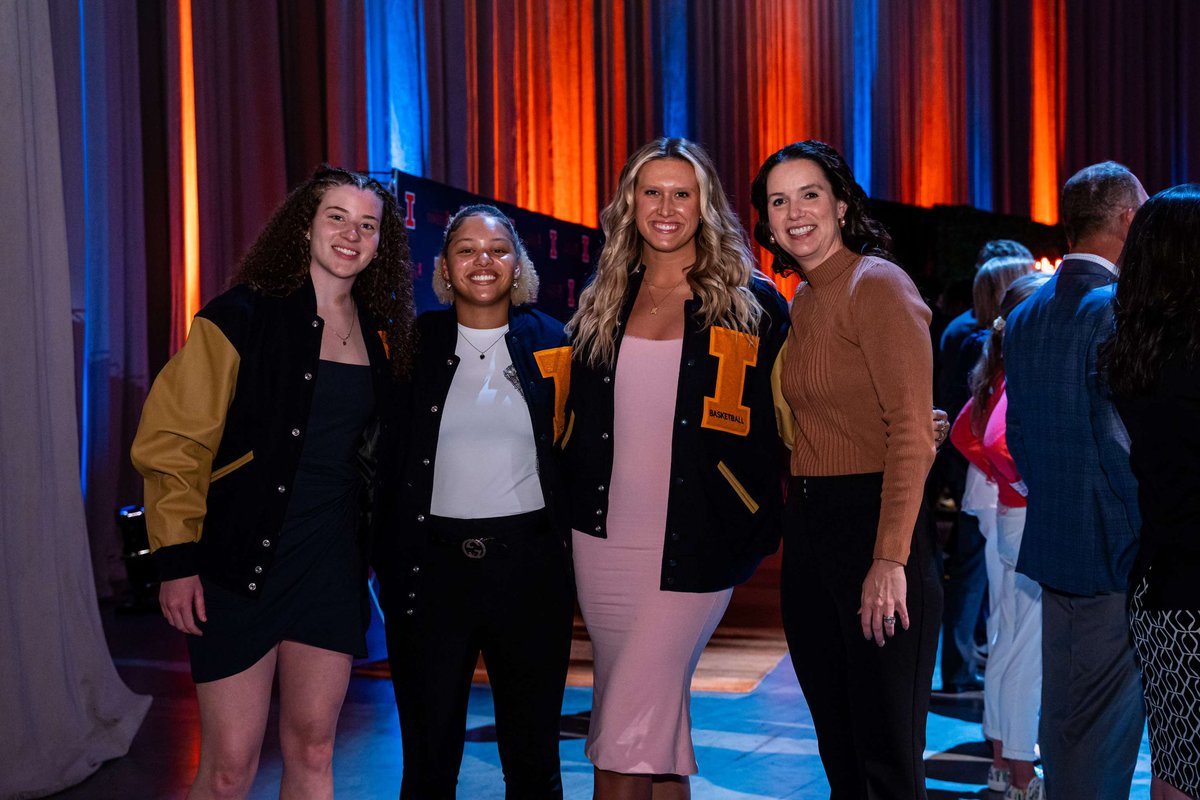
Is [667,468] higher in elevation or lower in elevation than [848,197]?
lower

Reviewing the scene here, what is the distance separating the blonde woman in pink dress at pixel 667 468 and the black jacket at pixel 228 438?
599 mm

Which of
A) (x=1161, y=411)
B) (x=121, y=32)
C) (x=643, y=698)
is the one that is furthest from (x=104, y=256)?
(x=1161, y=411)

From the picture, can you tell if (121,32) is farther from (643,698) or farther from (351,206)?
(643,698)

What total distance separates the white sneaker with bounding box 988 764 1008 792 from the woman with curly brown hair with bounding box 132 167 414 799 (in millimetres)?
1978

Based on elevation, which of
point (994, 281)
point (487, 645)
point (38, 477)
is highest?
point (994, 281)

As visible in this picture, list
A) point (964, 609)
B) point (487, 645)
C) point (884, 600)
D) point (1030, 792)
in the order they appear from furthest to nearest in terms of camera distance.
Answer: point (964, 609)
point (1030, 792)
point (487, 645)
point (884, 600)

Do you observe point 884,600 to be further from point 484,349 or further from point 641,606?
point 484,349

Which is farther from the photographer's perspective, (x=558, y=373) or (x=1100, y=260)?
(x=558, y=373)

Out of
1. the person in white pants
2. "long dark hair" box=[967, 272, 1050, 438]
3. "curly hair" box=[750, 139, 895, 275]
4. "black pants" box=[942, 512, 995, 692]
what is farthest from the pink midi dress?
"black pants" box=[942, 512, 995, 692]

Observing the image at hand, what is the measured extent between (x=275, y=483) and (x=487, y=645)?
578 mm

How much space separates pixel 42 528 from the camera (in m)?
3.72

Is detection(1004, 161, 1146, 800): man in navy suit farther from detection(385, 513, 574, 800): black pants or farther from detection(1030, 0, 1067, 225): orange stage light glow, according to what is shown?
detection(1030, 0, 1067, 225): orange stage light glow

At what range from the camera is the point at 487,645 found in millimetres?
2539

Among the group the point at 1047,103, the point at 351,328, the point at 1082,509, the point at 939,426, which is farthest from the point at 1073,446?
the point at 1047,103
